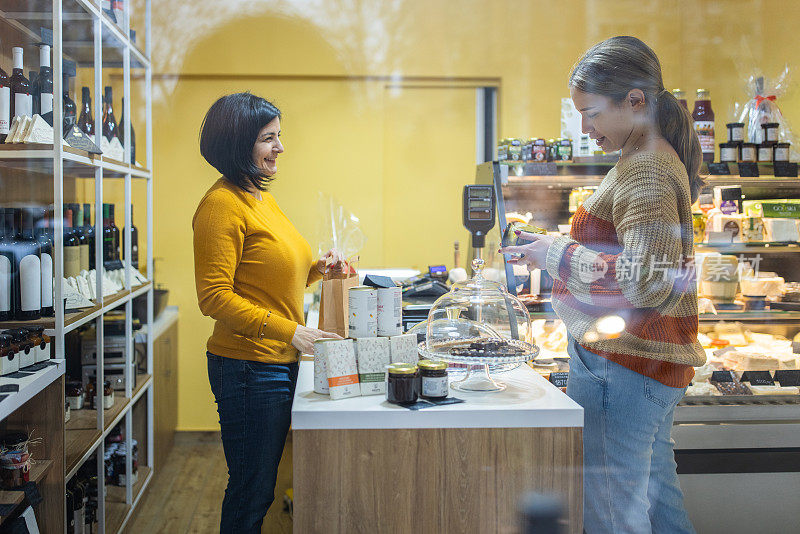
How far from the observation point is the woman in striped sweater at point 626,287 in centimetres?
151

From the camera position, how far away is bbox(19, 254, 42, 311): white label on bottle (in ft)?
6.49

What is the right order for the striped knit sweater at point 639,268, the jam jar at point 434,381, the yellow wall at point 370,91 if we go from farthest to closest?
the yellow wall at point 370,91
the jam jar at point 434,381
the striped knit sweater at point 639,268

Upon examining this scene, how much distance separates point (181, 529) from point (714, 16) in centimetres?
285

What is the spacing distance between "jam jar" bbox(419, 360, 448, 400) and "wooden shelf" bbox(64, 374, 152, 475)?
117 centimetres

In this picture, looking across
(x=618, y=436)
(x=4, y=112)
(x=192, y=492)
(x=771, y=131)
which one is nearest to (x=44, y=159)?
(x=4, y=112)

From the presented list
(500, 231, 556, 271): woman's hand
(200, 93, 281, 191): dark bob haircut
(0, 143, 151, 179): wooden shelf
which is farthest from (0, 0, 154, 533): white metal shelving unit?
(500, 231, 556, 271): woman's hand

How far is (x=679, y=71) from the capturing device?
8.40 ft

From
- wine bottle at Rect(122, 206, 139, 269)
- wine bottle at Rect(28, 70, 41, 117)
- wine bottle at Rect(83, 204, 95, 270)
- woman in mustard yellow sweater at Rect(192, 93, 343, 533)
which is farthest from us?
wine bottle at Rect(122, 206, 139, 269)

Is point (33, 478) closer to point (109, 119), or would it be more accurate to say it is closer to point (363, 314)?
point (363, 314)

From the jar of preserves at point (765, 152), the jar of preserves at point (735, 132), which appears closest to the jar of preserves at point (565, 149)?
the jar of preserves at point (735, 132)

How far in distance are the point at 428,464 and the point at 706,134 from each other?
1.70m

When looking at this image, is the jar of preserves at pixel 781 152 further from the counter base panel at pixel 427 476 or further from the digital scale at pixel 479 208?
the counter base panel at pixel 427 476

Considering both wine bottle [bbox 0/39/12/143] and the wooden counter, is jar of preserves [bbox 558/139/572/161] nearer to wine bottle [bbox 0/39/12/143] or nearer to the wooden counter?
the wooden counter

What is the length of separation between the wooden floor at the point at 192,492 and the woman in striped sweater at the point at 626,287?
1497 mm
